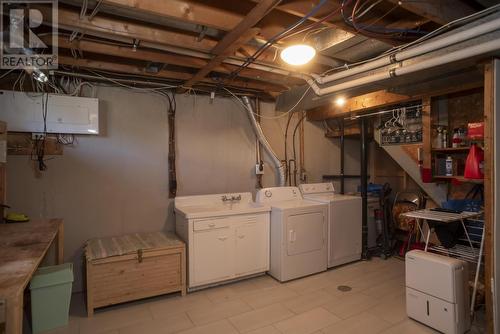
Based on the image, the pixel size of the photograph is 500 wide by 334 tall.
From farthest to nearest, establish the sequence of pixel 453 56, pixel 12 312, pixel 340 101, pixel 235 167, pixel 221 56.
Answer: pixel 235 167 < pixel 340 101 < pixel 221 56 < pixel 453 56 < pixel 12 312

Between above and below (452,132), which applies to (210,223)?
below

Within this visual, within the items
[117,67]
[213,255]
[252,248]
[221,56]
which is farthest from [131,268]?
[221,56]

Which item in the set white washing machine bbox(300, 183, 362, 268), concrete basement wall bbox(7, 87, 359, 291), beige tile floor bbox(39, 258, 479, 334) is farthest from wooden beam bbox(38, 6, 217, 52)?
white washing machine bbox(300, 183, 362, 268)

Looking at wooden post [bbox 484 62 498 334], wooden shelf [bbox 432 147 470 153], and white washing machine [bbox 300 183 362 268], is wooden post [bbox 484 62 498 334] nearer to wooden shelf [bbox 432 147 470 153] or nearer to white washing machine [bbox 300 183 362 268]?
wooden shelf [bbox 432 147 470 153]

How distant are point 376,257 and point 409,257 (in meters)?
1.69

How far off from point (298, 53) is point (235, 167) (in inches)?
76.1

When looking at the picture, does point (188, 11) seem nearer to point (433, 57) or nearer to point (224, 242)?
point (433, 57)

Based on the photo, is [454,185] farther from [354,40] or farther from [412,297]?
[354,40]

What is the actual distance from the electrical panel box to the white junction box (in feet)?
10.6

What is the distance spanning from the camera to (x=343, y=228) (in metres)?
3.57

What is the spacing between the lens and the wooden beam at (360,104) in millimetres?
3177

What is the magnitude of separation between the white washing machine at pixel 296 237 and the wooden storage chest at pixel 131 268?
3.41ft

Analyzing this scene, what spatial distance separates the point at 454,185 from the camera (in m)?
3.47

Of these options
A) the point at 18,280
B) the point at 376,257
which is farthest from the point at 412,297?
the point at 18,280
